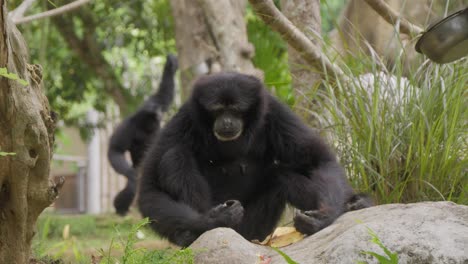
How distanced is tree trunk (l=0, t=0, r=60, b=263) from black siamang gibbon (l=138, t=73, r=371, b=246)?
→ 1.62 metres

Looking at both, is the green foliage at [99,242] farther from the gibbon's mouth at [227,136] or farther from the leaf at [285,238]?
the gibbon's mouth at [227,136]

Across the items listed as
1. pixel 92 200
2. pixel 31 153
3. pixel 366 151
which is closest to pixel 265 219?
pixel 366 151

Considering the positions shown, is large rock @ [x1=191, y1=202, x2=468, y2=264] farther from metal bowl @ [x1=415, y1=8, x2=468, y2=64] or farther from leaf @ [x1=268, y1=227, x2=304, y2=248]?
metal bowl @ [x1=415, y1=8, x2=468, y2=64]

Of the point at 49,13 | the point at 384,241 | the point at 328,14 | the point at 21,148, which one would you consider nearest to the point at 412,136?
the point at 384,241

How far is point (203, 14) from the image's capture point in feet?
30.8

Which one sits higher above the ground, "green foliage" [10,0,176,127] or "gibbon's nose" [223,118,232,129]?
"green foliage" [10,0,176,127]

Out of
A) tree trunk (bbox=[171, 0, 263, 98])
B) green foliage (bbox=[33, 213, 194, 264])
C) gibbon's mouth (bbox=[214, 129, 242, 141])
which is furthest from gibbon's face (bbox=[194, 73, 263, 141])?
tree trunk (bbox=[171, 0, 263, 98])

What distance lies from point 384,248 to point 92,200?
1795cm

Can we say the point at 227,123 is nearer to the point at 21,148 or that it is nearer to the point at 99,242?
the point at 21,148

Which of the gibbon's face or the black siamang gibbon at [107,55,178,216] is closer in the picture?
the gibbon's face

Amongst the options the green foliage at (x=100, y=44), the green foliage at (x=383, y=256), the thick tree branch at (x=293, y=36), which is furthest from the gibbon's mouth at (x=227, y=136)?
the green foliage at (x=100, y=44)

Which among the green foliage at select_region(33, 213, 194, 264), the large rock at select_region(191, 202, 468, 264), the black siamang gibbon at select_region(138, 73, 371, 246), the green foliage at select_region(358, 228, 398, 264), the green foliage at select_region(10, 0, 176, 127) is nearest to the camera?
the green foliage at select_region(358, 228, 398, 264)

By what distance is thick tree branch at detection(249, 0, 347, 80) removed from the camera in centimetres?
648

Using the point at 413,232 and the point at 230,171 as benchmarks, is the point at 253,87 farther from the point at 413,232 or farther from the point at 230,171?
the point at 413,232
